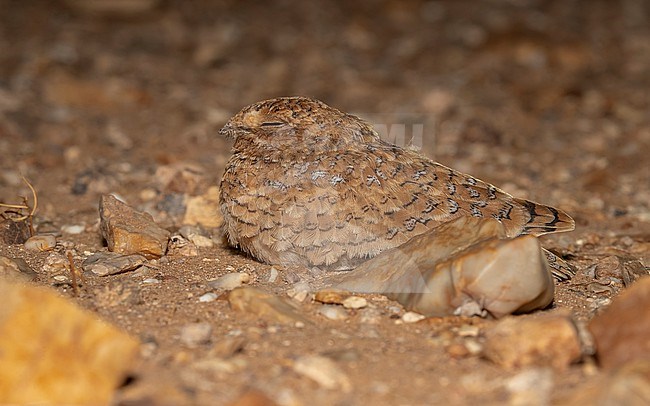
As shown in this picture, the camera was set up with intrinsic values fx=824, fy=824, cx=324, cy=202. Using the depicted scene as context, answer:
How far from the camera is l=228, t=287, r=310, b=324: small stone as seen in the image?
11.3 feet

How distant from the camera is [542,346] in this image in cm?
292

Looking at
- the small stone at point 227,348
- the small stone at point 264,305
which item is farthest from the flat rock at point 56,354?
the small stone at point 264,305

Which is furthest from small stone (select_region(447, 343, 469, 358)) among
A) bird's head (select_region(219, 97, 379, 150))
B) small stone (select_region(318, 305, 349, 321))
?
bird's head (select_region(219, 97, 379, 150))

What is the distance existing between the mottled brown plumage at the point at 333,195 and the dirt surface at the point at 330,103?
0.25 meters

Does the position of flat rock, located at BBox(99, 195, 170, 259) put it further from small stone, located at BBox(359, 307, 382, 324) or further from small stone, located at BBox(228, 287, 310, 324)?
small stone, located at BBox(359, 307, 382, 324)

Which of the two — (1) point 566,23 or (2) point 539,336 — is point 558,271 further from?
(1) point 566,23

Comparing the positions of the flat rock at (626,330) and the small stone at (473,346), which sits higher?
the flat rock at (626,330)

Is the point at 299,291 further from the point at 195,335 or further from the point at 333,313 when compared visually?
the point at 195,335

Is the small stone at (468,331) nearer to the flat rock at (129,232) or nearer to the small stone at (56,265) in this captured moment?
the flat rock at (129,232)

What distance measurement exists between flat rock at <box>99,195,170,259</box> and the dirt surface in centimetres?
10

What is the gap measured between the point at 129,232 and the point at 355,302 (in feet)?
4.62

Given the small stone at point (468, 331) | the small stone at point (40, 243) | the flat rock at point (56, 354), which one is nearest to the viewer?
the flat rock at point (56, 354)

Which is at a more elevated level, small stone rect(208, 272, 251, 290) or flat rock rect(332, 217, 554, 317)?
flat rock rect(332, 217, 554, 317)

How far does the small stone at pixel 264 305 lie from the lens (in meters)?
3.43
